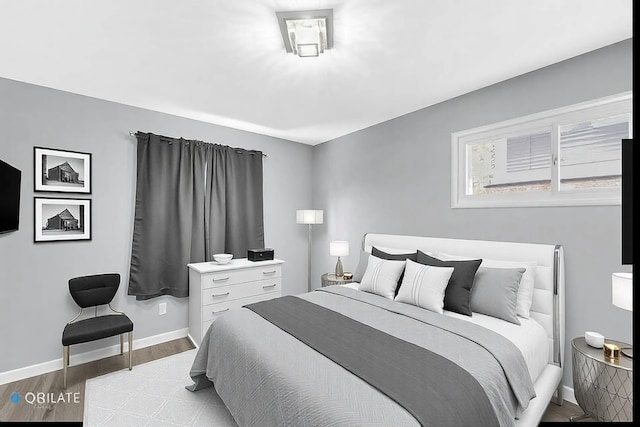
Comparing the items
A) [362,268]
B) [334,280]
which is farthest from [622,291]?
[334,280]

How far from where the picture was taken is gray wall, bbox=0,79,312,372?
105 inches

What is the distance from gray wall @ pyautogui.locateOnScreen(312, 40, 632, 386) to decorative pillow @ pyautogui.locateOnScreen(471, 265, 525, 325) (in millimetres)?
436

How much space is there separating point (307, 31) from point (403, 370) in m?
2.01

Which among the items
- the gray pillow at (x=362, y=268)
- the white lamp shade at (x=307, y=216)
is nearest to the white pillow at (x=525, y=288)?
the gray pillow at (x=362, y=268)

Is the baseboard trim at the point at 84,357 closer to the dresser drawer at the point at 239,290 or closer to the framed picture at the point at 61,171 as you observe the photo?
the dresser drawer at the point at 239,290

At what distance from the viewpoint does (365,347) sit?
1.84 metres

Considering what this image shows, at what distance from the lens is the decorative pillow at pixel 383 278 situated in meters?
2.81

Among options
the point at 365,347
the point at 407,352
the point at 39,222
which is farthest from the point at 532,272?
the point at 39,222

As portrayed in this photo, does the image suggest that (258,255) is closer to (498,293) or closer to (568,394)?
(498,293)

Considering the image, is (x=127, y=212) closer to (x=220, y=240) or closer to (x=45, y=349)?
(x=220, y=240)

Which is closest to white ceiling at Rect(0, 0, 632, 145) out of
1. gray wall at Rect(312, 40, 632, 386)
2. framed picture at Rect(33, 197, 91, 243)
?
gray wall at Rect(312, 40, 632, 386)

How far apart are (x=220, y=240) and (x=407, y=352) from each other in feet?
9.04

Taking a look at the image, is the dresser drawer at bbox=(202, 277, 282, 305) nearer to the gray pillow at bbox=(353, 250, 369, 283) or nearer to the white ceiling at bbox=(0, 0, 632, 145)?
the gray pillow at bbox=(353, 250, 369, 283)

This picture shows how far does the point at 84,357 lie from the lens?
117 inches
